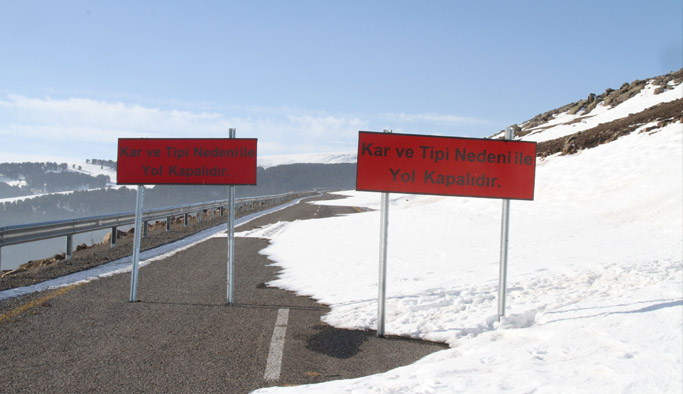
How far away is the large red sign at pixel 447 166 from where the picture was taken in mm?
5652

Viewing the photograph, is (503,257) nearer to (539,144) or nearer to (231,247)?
(231,247)

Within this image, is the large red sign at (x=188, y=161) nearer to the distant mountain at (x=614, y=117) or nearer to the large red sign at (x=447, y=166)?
the large red sign at (x=447, y=166)

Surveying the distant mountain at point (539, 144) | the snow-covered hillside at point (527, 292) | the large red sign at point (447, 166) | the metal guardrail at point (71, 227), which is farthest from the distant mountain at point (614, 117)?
the metal guardrail at point (71, 227)

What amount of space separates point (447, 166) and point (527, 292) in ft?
7.29

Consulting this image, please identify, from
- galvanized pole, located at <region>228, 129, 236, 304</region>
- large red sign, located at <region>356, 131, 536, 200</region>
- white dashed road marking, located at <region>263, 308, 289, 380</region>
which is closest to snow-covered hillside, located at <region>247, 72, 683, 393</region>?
white dashed road marking, located at <region>263, 308, 289, 380</region>

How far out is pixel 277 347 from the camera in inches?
190

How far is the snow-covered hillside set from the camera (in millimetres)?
3758

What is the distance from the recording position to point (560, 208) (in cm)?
1936

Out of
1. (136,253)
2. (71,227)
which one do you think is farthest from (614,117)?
(136,253)

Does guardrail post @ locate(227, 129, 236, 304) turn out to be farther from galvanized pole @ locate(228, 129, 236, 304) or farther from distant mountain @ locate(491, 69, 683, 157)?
distant mountain @ locate(491, 69, 683, 157)

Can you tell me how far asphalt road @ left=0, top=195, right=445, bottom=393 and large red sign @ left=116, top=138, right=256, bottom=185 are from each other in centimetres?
174

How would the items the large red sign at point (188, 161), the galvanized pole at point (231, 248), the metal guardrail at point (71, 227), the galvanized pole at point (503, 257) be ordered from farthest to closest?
1. the metal guardrail at point (71, 227)
2. the large red sign at point (188, 161)
3. the galvanized pole at point (231, 248)
4. the galvanized pole at point (503, 257)

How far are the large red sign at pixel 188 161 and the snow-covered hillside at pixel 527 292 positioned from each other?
2231mm

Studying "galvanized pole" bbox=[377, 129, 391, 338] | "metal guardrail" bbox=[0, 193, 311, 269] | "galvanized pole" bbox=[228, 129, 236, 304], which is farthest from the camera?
"metal guardrail" bbox=[0, 193, 311, 269]
